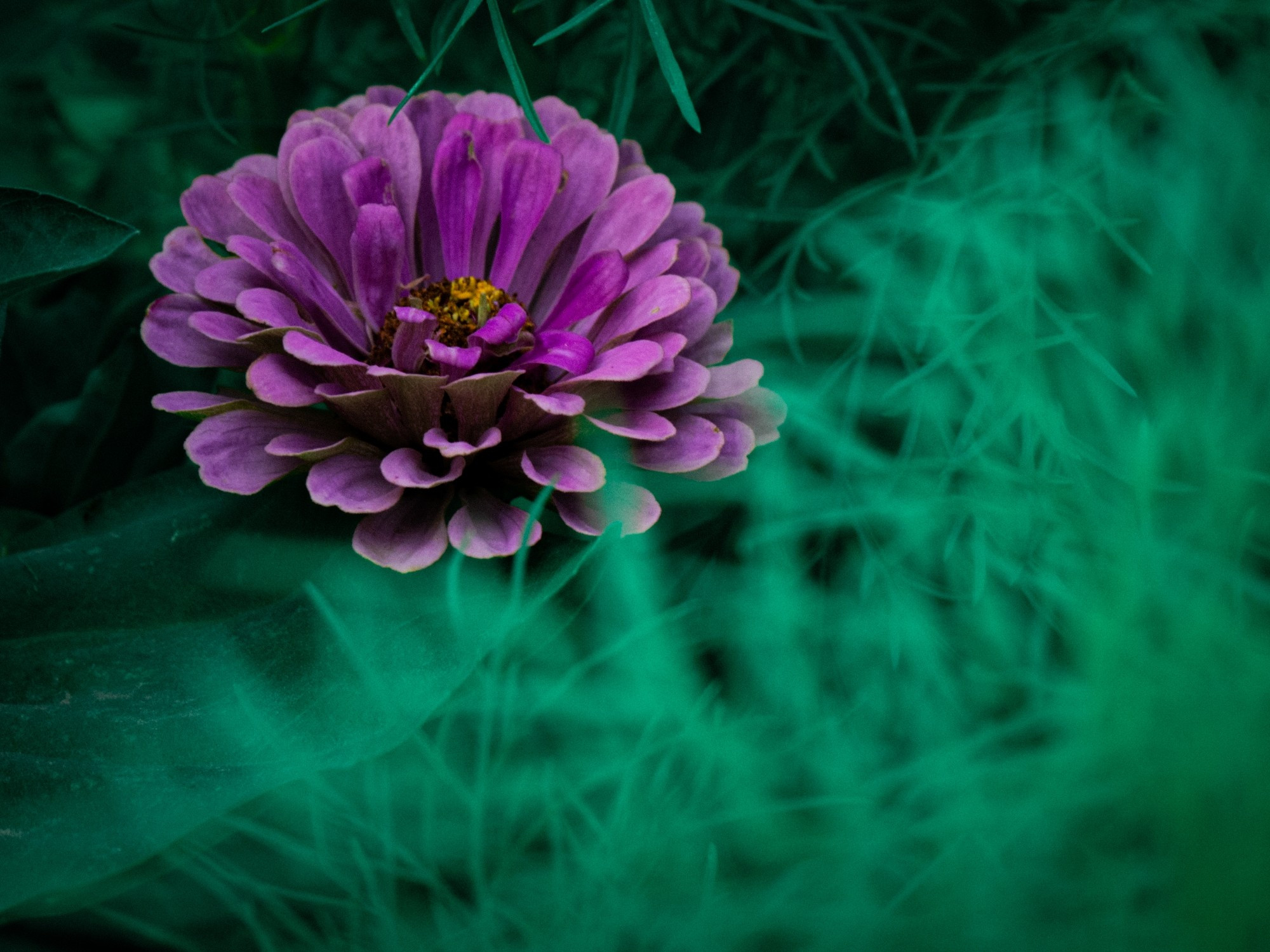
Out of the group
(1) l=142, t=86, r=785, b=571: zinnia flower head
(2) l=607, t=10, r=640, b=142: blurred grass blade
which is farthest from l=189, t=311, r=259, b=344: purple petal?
(2) l=607, t=10, r=640, b=142: blurred grass blade

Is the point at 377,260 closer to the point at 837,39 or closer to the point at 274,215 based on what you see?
the point at 274,215

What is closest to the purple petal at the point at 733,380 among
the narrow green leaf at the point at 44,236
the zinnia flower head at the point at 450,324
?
the zinnia flower head at the point at 450,324

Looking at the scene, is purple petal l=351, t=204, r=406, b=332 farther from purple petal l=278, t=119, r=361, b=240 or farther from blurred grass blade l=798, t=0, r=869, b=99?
blurred grass blade l=798, t=0, r=869, b=99

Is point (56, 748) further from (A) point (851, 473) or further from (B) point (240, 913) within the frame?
(A) point (851, 473)

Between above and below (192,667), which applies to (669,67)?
above

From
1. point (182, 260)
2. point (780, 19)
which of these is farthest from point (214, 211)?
point (780, 19)

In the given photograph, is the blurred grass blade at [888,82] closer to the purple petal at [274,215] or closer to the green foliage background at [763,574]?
the green foliage background at [763,574]
